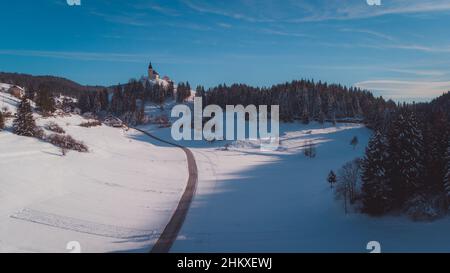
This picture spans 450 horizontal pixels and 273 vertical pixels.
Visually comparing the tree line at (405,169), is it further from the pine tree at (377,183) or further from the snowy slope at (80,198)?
the snowy slope at (80,198)

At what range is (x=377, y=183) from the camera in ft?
82.5

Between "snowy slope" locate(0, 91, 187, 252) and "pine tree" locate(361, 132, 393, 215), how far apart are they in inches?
652

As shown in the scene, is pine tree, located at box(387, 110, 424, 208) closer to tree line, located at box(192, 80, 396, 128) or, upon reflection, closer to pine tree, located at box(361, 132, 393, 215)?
pine tree, located at box(361, 132, 393, 215)

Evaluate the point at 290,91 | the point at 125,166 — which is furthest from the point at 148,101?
the point at 125,166

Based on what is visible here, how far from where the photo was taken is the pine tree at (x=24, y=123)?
45.7m

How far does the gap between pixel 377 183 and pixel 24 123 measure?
46.4 metres

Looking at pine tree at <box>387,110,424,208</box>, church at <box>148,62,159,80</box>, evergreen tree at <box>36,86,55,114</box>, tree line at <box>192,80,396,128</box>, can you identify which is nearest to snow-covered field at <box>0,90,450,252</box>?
pine tree at <box>387,110,424,208</box>

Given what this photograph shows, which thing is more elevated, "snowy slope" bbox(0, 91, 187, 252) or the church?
the church

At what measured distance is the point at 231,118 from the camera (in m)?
111

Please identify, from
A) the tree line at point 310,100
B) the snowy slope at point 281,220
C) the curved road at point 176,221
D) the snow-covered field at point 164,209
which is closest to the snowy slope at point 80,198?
the snow-covered field at point 164,209

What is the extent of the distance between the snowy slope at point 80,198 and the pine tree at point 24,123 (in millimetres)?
→ 1745

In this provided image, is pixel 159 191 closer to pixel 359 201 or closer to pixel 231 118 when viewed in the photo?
pixel 359 201

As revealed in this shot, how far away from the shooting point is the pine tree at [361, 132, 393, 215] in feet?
81.8
